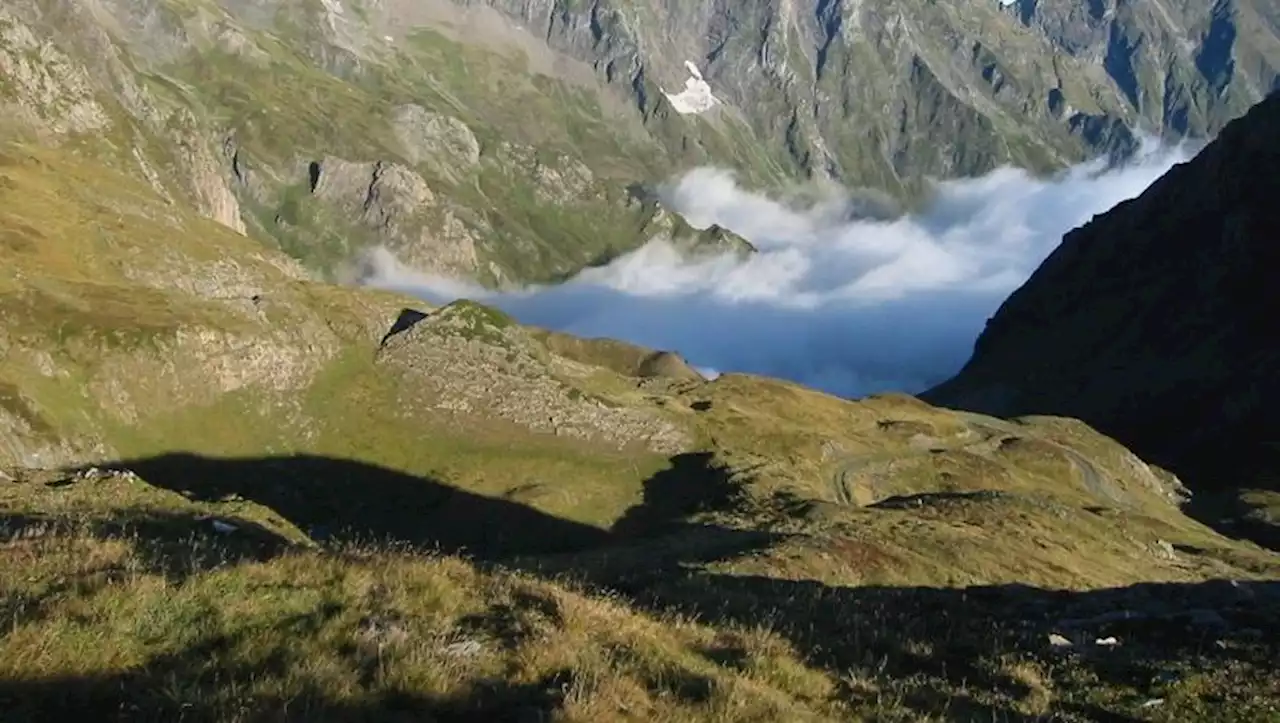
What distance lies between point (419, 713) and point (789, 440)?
116 metres

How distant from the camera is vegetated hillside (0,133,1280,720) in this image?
1330 centimetres

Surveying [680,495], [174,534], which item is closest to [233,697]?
[174,534]

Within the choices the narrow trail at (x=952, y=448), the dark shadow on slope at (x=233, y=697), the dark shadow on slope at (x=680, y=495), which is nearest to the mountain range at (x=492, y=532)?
the dark shadow on slope at (x=233, y=697)

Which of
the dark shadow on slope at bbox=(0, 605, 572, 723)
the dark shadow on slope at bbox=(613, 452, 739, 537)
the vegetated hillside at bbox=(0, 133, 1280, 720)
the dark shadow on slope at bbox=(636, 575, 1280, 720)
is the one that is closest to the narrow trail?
the vegetated hillside at bbox=(0, 133, 1280, 720)

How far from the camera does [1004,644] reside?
22.7m

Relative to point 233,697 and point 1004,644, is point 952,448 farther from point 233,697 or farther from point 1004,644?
point 233,697

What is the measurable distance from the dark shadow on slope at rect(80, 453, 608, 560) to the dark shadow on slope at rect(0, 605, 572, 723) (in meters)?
64.4

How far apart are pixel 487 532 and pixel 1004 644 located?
204 feet

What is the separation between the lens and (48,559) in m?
15.9

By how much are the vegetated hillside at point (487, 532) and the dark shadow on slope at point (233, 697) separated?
5 centimetres

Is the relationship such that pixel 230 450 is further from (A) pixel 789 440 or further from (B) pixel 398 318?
(A) pixel 789 440

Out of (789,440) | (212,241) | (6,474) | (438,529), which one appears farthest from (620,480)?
(212,241)

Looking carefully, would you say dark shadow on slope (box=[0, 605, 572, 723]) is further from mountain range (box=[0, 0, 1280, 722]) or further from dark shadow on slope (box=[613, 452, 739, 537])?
dark shadow on slope (box=[613, 452, 739, 537])

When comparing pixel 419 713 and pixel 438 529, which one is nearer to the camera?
pixel 419 713
